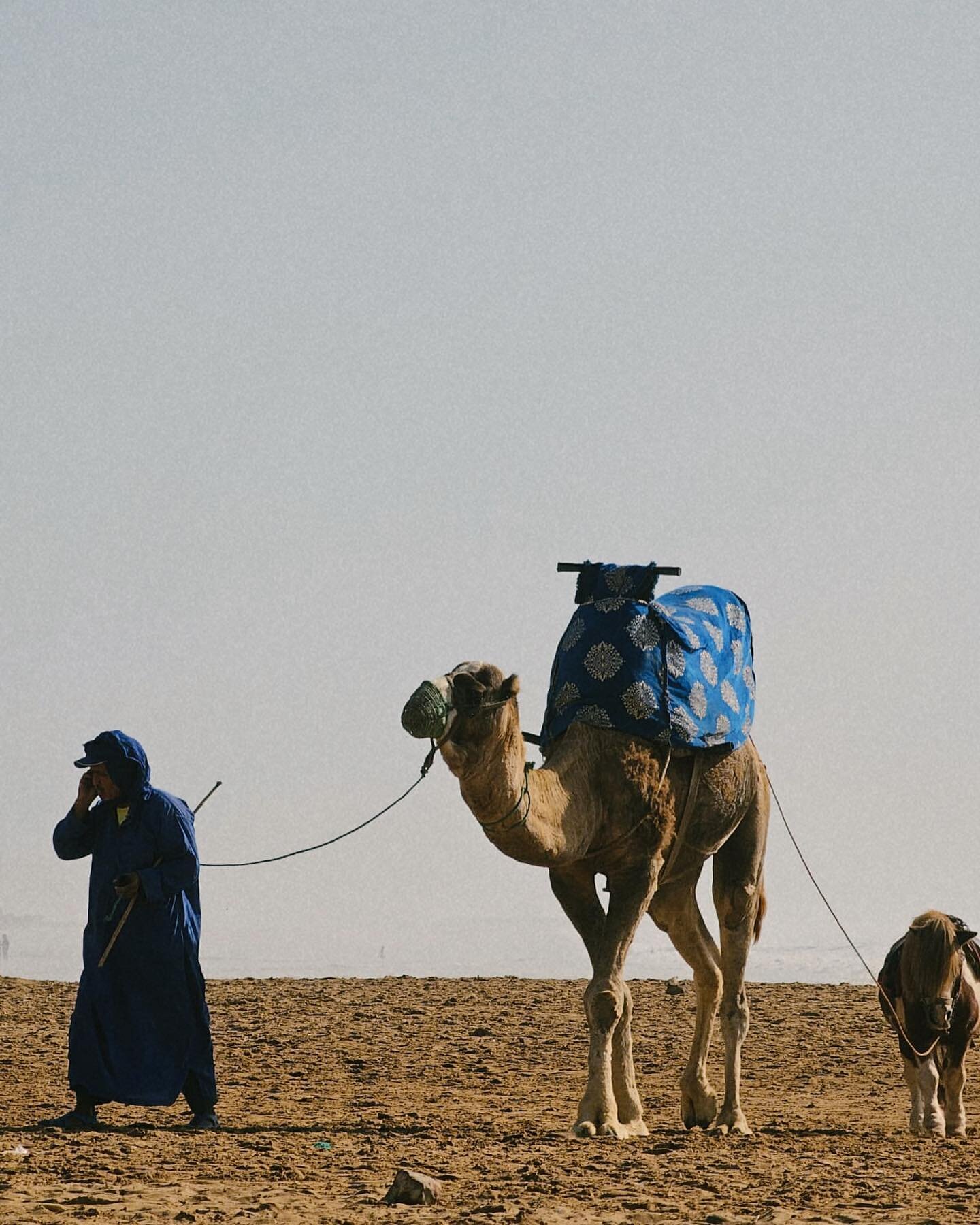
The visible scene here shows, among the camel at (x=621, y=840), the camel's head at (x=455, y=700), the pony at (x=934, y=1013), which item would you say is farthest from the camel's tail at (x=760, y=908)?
the camel's head at (x=455, y=700)

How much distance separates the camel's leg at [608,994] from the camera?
11.3m

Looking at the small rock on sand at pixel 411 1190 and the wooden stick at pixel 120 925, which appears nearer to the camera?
the small rock on sand at pixel 411 1190

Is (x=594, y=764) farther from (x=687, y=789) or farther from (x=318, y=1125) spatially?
(x=318, y=1125)

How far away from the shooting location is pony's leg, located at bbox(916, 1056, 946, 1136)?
12164 mm

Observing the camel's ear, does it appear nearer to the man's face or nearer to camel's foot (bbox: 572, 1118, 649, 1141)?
the man's face

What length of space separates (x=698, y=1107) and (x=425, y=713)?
408cm

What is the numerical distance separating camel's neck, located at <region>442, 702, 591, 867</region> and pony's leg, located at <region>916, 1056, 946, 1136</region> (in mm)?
2689

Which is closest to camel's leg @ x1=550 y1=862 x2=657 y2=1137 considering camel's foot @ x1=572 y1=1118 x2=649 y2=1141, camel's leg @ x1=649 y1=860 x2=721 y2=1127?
camel's foot @ x1=572 y1=1118 x2=649 y2=1141

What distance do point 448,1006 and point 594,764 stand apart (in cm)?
698

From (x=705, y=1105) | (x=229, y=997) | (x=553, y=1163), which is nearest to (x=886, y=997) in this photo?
(x=705, y=1105)

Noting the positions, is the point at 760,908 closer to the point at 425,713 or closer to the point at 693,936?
the point at 693,936

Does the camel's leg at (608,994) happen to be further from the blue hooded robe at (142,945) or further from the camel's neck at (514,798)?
the blue hooded robe at (142,945)

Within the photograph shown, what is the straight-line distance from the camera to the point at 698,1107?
12.7 m

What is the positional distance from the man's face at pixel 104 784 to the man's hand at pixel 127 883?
1.54ft
